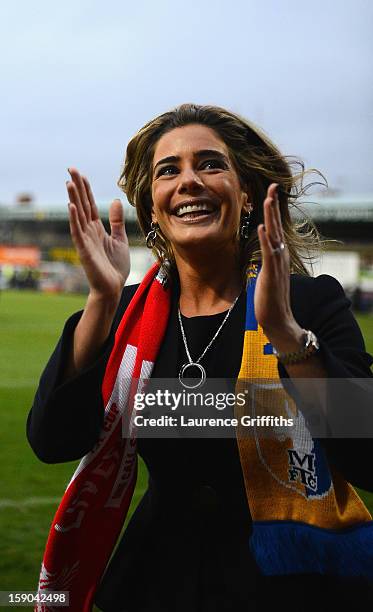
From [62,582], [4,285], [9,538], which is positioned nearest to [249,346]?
[62,582]

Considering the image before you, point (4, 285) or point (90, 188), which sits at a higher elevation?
point (90, 188)

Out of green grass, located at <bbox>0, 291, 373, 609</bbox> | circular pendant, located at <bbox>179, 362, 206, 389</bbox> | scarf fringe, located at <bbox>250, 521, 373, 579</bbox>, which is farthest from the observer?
green grass, located at <bbox>0, 291, 373, 609</bbox>

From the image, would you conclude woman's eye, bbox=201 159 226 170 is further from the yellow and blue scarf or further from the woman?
the yellow and blue scarf

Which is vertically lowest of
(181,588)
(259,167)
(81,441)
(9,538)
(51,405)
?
(9,538)

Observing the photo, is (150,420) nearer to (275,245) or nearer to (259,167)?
(275,245)

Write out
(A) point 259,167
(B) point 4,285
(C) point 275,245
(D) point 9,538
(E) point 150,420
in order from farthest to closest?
(B) point 4,285
(D) point 9,538
(A) point 259,167
(E) point 150,420
(C) point 275,245

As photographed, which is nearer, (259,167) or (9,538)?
(259,167)

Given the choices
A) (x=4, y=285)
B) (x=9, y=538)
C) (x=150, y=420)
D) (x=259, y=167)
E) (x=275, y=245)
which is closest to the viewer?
(x=275, y=245)

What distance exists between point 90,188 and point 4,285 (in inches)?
1536

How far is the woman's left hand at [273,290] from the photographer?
155cm

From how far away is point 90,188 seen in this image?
1792 mm

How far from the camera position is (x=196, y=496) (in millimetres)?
1771

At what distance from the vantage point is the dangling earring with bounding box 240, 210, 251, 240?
204 cm

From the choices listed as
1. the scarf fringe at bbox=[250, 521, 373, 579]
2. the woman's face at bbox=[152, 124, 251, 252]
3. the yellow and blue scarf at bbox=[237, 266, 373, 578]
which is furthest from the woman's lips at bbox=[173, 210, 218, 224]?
the scarf fringe at bbox=[250, 521, 373, 579]
